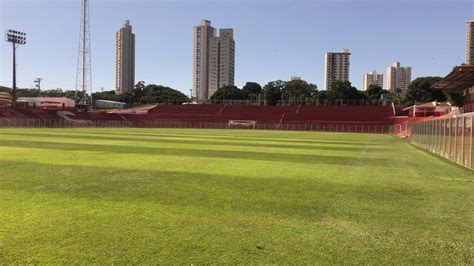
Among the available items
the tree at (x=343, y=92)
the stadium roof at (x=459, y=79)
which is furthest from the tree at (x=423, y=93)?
the stadium roof at (x=459, y=79)

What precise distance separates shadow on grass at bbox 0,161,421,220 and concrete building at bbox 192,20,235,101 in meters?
176

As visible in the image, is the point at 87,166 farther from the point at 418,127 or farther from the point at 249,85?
the point at 249,85

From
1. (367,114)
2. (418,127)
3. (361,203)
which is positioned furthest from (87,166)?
(367,114)

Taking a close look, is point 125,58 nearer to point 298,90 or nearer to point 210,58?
point 210,58

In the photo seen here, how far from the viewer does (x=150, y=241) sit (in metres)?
5.70

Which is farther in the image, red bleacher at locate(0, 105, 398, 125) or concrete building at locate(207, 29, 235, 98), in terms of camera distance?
concrete building at locate(207, 29, 235, 98)

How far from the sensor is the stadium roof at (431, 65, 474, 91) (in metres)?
43.2

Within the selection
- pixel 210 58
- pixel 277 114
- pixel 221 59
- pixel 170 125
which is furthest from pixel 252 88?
pixel 170 125

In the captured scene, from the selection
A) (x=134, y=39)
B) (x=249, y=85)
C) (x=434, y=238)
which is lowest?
(x=434, y=238)

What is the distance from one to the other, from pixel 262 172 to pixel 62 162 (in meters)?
6.66

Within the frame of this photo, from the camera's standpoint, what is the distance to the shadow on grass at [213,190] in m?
8.13

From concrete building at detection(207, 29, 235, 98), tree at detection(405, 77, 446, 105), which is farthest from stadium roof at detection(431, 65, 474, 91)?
concrete building at detection(207, 29, 235, 98)

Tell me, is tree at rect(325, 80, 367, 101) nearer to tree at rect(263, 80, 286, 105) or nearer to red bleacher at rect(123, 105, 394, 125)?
tree at rect(263, 80, 286, 105)

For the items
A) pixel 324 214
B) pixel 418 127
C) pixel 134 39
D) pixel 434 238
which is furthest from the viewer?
pixel 134 39
